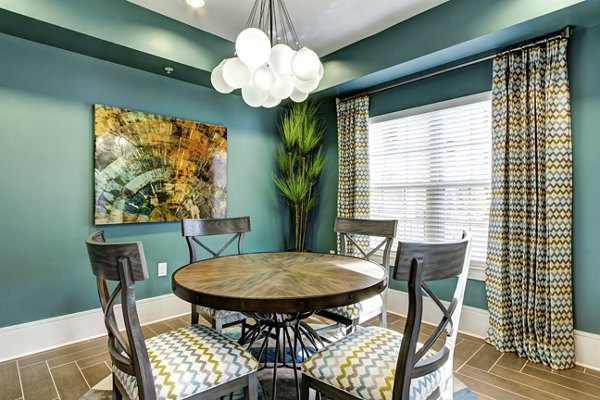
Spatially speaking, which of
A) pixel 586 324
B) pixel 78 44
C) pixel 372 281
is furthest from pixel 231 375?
pixel 78 44

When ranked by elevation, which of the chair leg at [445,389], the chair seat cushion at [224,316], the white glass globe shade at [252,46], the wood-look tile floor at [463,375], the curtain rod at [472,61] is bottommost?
the wood-look tile floor at [463,375]

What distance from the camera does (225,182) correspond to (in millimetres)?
3480

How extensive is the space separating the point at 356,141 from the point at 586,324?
2.40 m

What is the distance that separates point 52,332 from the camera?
2.48 meters

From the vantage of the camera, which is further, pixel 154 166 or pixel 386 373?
pixel 154 166

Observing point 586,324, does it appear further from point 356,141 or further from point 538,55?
point 356,141

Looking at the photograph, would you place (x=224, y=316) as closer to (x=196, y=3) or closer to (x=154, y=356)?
(x=154, y=356)

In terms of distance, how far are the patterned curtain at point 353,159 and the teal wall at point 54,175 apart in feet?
5.87

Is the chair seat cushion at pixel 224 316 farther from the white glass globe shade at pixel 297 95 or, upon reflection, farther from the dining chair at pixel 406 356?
the white glass globe shade at pixel 297 95

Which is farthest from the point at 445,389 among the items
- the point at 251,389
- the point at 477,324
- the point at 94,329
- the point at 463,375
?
the point at 94,329

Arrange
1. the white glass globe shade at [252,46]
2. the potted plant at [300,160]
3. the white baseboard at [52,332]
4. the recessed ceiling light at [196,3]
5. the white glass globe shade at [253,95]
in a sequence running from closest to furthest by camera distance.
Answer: the white glass globe shade at [252,46] < the white glass globe shade at [253,95] < the white baseboard at [52,332] < the recessed ceiling light at [196,3] < the potted plant at [300,160]

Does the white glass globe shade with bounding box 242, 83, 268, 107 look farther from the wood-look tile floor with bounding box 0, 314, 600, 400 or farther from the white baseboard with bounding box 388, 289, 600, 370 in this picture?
the white baseboard with bounding box 388, 289, 600, 370

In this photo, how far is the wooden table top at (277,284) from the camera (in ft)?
4.15

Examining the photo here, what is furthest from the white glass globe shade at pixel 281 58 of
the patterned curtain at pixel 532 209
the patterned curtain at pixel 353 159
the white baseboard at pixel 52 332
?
the white baseboard at pixel 52 332
